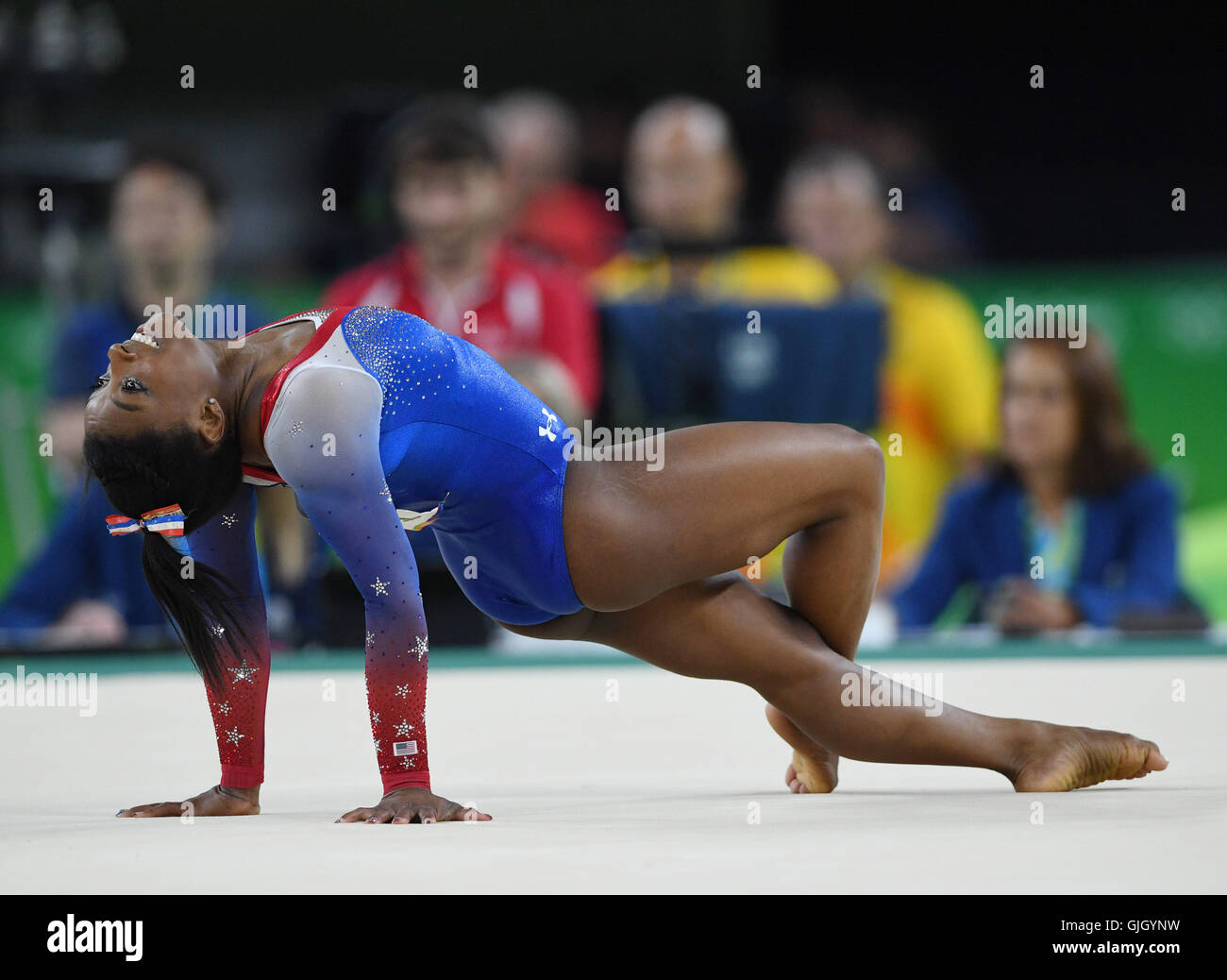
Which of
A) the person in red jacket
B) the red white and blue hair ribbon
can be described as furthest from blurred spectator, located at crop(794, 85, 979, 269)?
the red white and blue hair ribbon

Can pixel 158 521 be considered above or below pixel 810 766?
above

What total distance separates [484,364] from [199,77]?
25.3 feet

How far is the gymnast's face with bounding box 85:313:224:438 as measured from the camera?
261 cm

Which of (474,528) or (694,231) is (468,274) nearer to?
(694,231)

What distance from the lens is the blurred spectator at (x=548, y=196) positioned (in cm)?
785

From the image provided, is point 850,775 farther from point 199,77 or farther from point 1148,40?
point 199,77

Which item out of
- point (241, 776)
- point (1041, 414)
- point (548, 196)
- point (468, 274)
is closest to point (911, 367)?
point (1041, 414)

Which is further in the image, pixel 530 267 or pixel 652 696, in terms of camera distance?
pixel 530 267

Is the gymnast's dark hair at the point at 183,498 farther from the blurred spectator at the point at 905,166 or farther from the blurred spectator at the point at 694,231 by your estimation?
the blurred spectator at the point at 905,166

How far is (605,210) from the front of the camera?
804 centimetres

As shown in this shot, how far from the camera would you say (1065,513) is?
6.02 m

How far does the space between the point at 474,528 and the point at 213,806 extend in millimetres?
632

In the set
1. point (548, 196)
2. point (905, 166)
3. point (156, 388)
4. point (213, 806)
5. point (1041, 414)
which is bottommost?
point (213, 806)
